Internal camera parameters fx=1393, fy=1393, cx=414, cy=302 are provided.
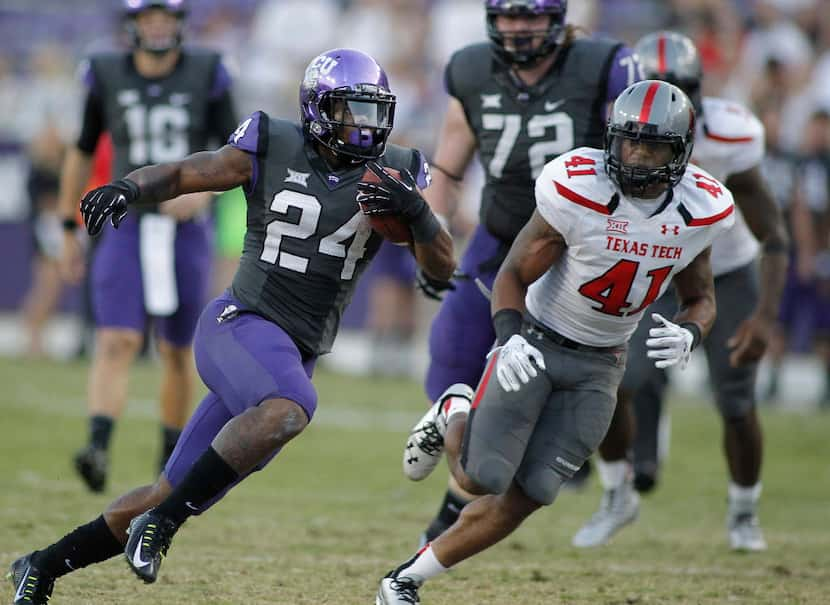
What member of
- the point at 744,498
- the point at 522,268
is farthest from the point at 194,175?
the point at 744,498

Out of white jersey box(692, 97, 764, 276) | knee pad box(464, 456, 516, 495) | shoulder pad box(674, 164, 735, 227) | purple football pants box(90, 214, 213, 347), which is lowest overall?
purple football pants box(90, 214, 213, 347)

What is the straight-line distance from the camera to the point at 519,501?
4273 millimetres

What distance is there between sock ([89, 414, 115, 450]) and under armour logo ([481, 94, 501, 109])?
2.38 m

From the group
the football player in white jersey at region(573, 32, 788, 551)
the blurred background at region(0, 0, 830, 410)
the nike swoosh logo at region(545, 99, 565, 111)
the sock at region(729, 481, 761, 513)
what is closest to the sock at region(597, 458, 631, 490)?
the football player in white jersey at region(573, 32, 788, 551)

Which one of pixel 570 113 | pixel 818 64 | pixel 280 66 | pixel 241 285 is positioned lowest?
pixel 280 66

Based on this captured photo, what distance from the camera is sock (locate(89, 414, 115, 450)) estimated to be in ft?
20.7

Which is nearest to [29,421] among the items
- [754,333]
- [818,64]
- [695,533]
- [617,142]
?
[695,533]

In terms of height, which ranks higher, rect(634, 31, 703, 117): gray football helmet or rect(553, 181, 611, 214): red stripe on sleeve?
rect(634, 31, 703, 117): gray football helmet

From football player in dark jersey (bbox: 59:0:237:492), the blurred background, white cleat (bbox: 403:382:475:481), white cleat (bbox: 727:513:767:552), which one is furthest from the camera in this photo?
the blurred background

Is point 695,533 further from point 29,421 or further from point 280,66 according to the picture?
point 280,66

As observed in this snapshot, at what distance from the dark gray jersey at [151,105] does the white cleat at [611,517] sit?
2492mm

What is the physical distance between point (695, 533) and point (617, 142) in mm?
2717

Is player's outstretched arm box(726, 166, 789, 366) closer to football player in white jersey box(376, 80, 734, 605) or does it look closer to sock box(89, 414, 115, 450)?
football player in white jersey box(376, 80, 734, 605)

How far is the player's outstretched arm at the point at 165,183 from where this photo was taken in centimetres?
398
